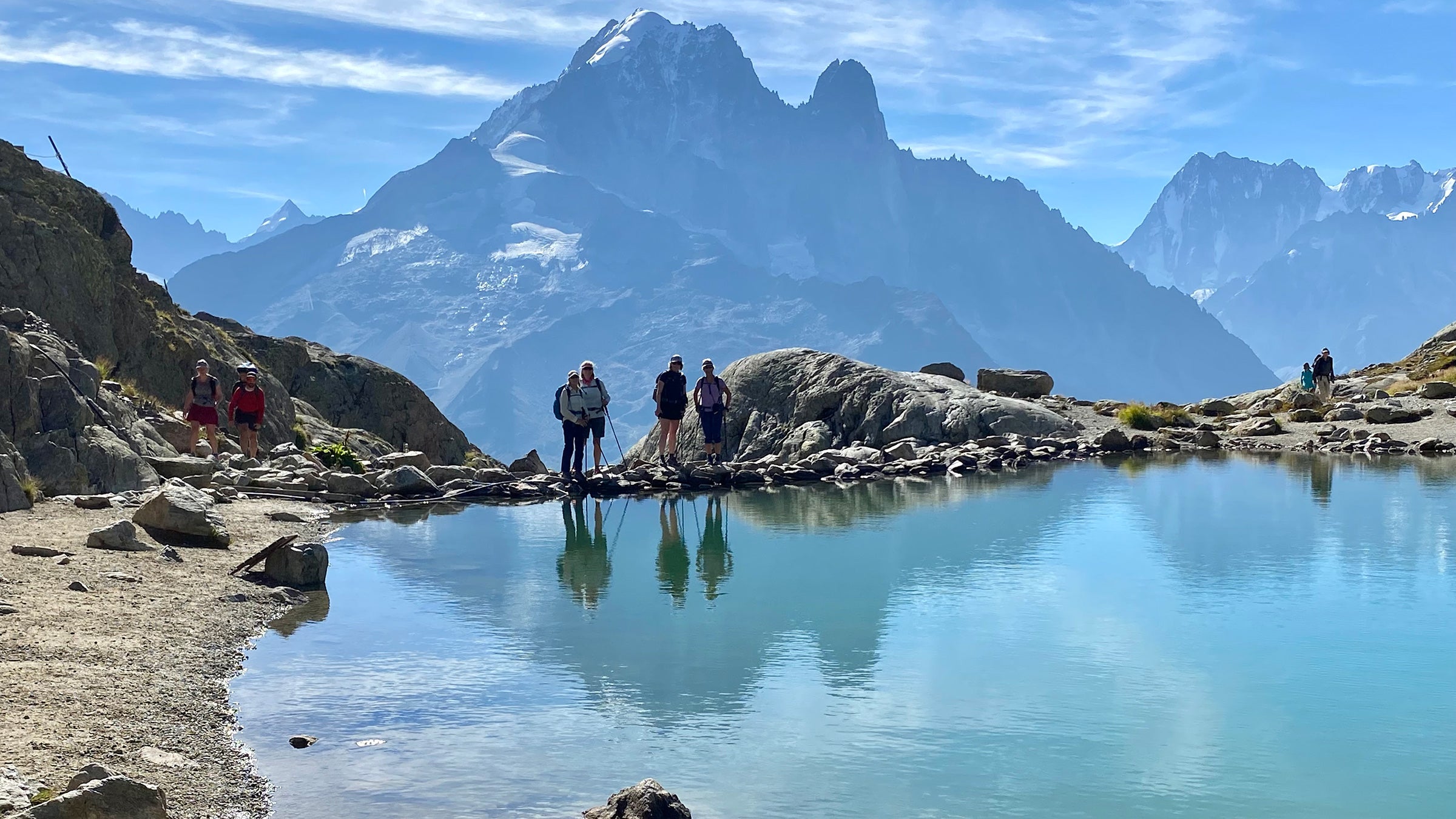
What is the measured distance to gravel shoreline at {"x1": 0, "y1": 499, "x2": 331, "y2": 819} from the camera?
290 inches

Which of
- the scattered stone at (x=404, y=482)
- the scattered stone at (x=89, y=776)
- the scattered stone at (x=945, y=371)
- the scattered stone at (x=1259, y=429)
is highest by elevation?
the scattered stone at (x=945, y=371)

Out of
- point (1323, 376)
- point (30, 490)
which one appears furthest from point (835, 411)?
point (1323, 376)

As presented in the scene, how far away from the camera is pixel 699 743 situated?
8.60 meters

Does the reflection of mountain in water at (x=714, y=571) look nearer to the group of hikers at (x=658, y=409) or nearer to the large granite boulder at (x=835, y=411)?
the group of hikers at (x=658, y=409)

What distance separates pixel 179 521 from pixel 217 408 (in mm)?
9717

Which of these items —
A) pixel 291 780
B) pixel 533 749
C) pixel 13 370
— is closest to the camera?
pixel 291 780

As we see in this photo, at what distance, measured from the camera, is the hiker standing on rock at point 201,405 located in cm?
2323

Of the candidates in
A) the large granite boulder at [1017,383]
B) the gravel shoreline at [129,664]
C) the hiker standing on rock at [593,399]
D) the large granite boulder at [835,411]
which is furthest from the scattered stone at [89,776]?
the large granite boulder at [1017,383]

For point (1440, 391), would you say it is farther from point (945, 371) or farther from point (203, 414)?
point (203, 414)

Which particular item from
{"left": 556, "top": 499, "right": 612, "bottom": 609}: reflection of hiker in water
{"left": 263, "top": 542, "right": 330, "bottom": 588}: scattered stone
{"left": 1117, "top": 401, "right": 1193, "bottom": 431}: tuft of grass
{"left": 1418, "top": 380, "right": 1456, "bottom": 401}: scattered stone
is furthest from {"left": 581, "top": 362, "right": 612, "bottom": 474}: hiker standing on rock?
{"left": 1418, "top": 380, "right": 1456, "bottom": 401}: scattered stone

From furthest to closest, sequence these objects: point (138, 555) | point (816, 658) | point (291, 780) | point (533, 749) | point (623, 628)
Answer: point (138, 555) < point (623, 628) < point (816, 658) < point (533, 749) < point (291, 780)

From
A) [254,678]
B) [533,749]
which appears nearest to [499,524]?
[254,678]

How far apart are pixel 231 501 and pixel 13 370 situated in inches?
142

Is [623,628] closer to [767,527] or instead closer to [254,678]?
[254,678]
